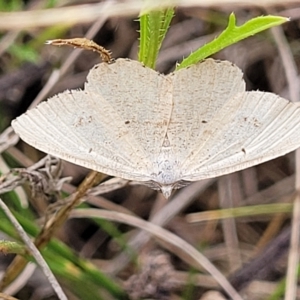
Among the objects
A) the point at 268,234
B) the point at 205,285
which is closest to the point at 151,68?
the point at 205,285

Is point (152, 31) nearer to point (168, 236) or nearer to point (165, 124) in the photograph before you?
point (165, 124)

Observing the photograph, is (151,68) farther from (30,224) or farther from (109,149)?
(30,224)

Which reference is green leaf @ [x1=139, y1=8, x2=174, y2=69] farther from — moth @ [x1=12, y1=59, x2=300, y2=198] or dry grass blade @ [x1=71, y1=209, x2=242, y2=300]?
dry grass blade @ [x1=71, y1=209, x2=242, y2=300]

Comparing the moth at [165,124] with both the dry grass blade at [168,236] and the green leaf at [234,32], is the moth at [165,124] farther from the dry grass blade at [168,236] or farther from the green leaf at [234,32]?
the dry grass blade at [168,236]

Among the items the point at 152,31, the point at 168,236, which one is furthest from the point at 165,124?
the point at 168,236

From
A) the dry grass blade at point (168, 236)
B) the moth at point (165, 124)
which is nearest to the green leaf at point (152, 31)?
the moth at point (165, 124)

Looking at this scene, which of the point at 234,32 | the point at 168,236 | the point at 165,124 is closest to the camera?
the point at 234,32
